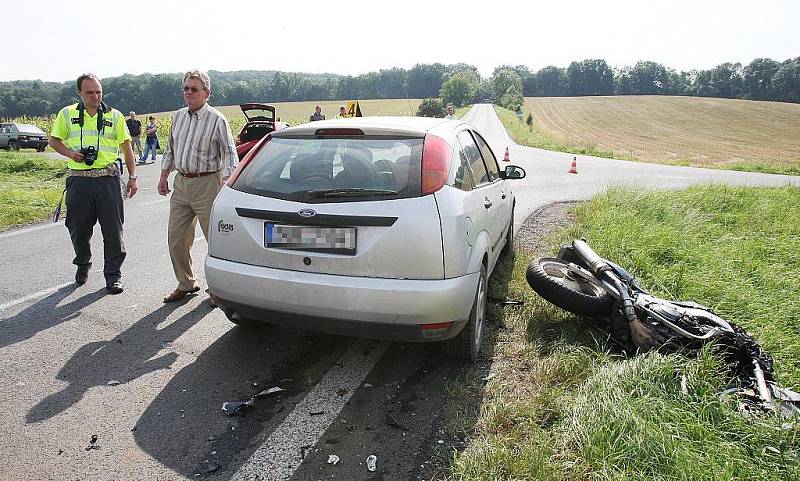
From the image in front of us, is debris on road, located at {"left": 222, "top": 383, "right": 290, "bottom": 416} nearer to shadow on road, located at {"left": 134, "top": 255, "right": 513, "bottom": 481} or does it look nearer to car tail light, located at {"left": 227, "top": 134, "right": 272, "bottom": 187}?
shadow on road, located at {"left": 134, "top": 255, "right": 513, "bottom": 481}

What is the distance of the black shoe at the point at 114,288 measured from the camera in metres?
4.61

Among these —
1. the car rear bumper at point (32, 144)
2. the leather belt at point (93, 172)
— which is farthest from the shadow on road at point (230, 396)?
the car rear bumper at point (32, 144)

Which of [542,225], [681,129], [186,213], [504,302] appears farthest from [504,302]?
[681,129]

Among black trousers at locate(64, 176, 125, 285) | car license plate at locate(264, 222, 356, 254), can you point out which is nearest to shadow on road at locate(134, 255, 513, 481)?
car license plate at locate(264, 222, 356, 254)

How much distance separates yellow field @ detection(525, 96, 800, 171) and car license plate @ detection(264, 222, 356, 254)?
23.9 meters

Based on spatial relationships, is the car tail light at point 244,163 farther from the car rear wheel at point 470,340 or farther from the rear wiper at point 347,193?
the car rear wheel at point 470,340

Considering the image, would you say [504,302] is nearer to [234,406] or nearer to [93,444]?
[234,406]

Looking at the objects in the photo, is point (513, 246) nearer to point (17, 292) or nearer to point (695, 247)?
point (695, 247)

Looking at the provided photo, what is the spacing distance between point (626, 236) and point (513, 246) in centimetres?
126

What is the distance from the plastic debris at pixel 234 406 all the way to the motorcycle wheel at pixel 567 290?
225 centimetres

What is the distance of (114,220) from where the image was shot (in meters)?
4.78

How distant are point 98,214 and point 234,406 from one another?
117 inches

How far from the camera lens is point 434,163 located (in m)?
3.06

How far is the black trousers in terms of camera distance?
4.68 m
